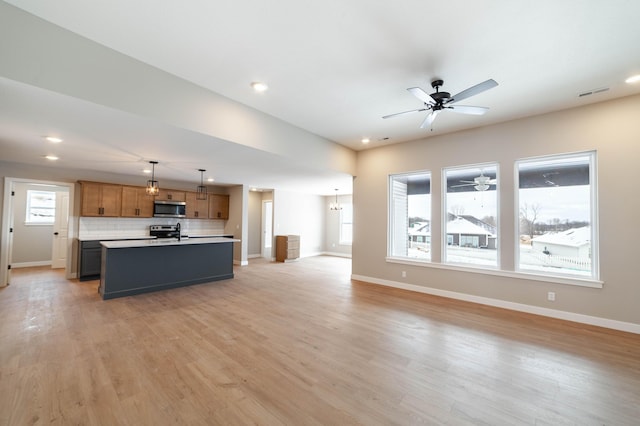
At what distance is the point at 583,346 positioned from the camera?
303 centimetres

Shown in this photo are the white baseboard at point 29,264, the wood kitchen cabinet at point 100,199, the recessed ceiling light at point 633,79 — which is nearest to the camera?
the recessed ceiling light at point 633,79

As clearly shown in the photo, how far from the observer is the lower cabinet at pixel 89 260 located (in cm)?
585

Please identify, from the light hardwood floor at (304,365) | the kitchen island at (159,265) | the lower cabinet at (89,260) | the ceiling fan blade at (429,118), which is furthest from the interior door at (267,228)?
the ceiling fan blade at (429,118)

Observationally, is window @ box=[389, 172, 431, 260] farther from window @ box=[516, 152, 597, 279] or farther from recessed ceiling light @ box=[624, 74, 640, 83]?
recessed ceiling light @ box=[624, 74, 640, 83]

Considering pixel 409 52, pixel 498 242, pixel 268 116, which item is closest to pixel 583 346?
pixel 498 242

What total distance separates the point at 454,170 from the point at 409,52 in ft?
9.97

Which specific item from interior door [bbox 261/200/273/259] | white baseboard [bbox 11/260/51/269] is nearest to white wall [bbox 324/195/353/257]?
interior door [bbox 261/200/273/259]

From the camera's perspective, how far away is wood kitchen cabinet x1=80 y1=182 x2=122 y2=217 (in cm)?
615

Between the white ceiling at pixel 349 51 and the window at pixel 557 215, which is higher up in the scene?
the white ceiling at pixel 349 51

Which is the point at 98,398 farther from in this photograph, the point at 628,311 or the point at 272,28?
the point at 628,311

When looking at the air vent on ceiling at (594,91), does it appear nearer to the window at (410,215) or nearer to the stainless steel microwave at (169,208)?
the window at (410,215)

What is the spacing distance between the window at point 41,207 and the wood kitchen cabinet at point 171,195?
313 centimetres

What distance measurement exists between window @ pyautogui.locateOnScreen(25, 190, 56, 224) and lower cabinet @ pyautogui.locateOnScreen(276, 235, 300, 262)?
6.44 meters

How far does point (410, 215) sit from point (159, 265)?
5.30 meters
